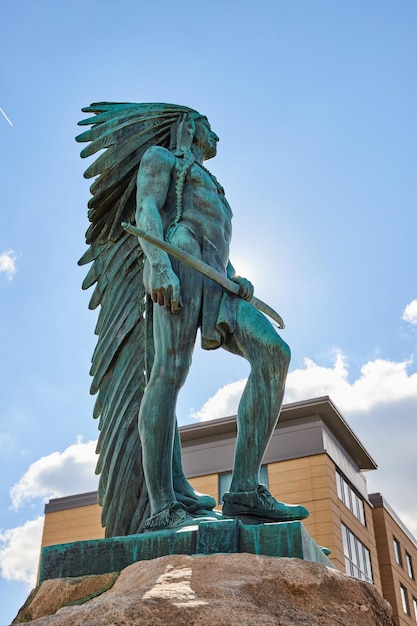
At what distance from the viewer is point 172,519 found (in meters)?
4.24

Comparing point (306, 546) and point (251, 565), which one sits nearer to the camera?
point (251, 565)

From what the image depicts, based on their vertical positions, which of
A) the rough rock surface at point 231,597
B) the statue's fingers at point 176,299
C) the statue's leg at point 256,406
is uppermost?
the statue's fingers at point 176,299

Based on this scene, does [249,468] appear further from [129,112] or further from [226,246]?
[129,112]

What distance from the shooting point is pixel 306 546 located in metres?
3.71

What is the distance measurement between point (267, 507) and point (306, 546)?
57 cm

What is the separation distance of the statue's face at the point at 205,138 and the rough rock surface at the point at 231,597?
321cm

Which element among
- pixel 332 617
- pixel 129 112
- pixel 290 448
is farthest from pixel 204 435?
pixel 332 617

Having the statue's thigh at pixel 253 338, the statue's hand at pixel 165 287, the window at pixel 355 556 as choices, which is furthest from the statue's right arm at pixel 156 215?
the window at pixel 355 556

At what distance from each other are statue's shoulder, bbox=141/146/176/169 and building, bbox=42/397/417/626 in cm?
2578

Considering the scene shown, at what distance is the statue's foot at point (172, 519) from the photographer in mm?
4176

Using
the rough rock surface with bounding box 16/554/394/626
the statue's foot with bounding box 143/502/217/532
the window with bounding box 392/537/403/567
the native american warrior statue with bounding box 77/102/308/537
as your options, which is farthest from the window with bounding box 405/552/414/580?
the rough rock surface with bounding box 16/554/394/626

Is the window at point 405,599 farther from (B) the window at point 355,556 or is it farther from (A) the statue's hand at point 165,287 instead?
(A) the statue's hand at point 165,287

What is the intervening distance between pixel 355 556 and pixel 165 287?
99.8 ft

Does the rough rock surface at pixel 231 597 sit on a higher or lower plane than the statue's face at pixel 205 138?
lower
